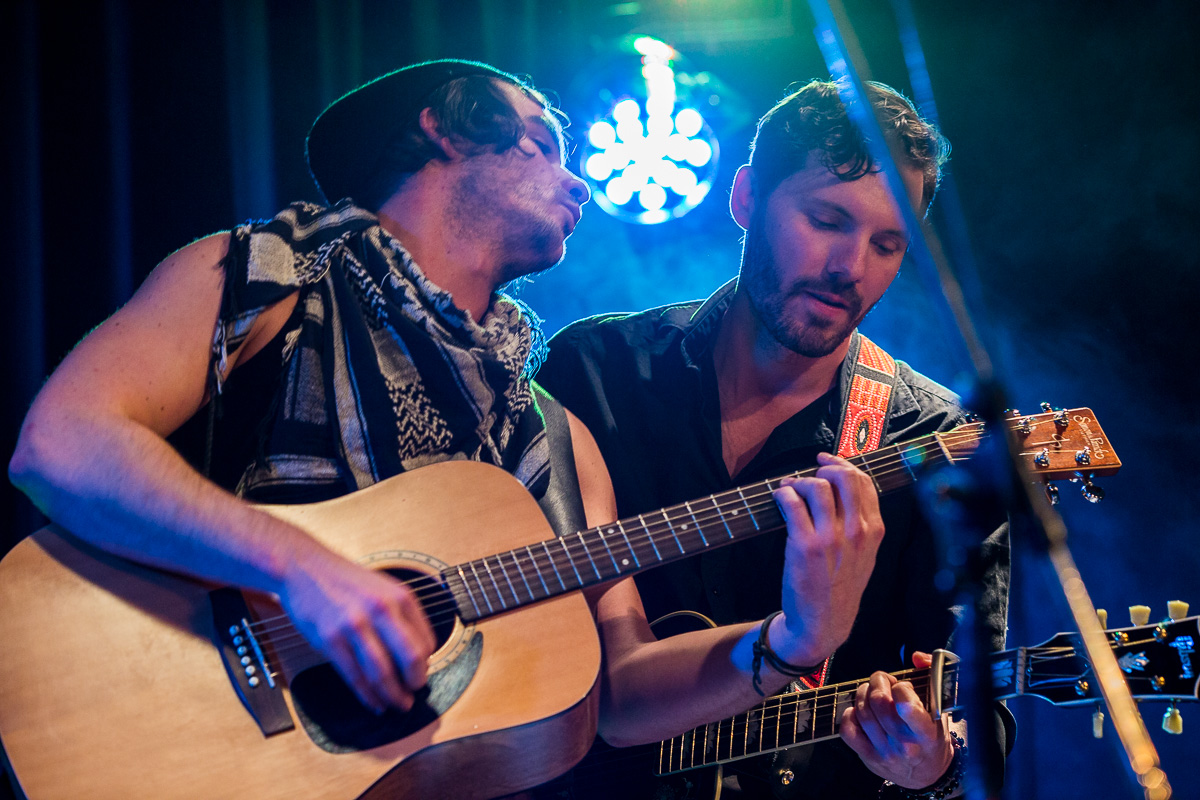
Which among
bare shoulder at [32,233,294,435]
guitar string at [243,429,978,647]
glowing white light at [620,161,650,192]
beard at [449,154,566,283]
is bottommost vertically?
guitar string at [243,429,978,647]

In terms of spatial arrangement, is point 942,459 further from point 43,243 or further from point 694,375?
point 43,243

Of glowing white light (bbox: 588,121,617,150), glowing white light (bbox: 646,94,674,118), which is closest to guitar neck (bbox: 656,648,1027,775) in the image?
glowing white light (bbox: 588,121,617,150)

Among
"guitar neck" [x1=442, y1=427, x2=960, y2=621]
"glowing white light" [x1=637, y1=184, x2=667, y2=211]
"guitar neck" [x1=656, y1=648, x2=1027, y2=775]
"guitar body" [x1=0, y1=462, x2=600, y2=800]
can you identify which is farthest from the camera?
"glowing white light" [x1=637, y1=184, x2=667, y2=211]

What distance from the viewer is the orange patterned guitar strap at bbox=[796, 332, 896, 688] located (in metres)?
2.16

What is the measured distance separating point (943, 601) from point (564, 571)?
1.23 meters

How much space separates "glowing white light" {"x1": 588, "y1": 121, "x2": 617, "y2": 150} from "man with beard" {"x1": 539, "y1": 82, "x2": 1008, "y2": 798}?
1.82 feet

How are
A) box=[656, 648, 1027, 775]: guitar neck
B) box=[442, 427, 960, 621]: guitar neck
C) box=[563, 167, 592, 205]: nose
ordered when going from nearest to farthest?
box=[442, 427, 960, 621]: guitar neck → box=[656, 648, 1027, 775]: guitar neck → box=[563, 167, 592, 205]: nose

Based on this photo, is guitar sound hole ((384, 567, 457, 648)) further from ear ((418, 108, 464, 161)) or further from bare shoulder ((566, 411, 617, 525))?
ear ((418, 108, 464, 161))

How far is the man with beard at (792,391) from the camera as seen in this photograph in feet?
6.82

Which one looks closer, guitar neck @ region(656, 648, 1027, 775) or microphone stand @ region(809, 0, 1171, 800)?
microphone stand @ region(809, 0, 1171, 800)

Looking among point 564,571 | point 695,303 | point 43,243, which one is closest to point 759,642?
point 564,571

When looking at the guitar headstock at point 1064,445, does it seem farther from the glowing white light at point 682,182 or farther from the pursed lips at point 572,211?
the glowing white light at point 682,182

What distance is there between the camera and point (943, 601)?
2100 millimetres

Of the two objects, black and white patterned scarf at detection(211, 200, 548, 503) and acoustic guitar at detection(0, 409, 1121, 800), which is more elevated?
black and white patterned scarf at detection(211, 200, 548, 503)
